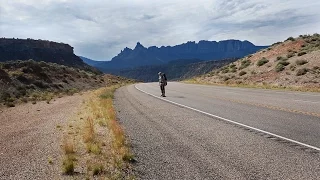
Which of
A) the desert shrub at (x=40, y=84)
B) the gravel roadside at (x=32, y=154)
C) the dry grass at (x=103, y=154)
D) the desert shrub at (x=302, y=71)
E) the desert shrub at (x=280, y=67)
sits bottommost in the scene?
the gravel roadside at (x=32, y=154)

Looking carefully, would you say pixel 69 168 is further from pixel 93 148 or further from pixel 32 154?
pixel 32 154

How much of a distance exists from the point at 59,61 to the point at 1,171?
123027 mm

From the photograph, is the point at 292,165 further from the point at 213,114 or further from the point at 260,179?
the point at 213,114

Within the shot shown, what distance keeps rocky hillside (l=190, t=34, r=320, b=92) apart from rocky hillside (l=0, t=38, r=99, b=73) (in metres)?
78.9

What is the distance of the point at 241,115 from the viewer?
1300 cm

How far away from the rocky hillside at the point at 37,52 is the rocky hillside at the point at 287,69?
78.9 m

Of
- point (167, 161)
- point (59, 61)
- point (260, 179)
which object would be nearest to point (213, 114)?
point (167, 161)

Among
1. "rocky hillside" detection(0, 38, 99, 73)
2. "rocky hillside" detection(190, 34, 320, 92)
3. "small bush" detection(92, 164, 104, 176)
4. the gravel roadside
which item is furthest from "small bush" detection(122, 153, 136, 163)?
"rocky hillside" detection(0, 38, 99, 73)

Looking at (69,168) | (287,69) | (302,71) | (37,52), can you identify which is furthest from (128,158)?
(37,52)

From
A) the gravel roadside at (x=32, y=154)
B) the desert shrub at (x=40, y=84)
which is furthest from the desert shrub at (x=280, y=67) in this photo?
the gravel roadside at (x=32, y=154)

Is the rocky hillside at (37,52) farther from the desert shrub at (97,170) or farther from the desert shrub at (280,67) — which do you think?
the desert shrub at (97,170)

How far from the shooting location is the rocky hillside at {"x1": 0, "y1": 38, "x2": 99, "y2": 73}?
116438 mm

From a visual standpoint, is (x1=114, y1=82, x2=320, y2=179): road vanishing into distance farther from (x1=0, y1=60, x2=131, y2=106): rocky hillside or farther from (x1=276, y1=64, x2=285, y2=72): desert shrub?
(x1=276, y1=64, x2=285, y2=72): desert shrub

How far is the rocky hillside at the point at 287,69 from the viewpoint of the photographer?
35.2 m
